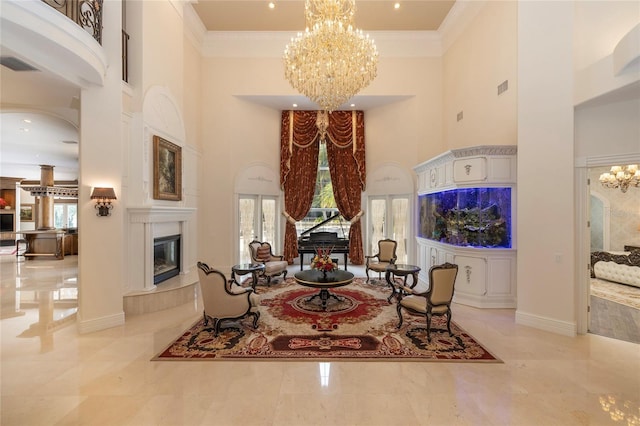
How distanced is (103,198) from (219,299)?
2.44 metres

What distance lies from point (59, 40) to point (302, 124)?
647cm

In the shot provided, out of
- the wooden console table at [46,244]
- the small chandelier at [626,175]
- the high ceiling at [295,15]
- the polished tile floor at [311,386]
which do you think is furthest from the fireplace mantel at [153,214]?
the small chandelier at [626,175]

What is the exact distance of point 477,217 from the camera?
5.69 m

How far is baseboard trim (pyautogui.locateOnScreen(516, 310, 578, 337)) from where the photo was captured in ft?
13.9

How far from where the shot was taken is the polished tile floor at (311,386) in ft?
8.40

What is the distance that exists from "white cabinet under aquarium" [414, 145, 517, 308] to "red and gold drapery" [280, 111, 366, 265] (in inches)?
142

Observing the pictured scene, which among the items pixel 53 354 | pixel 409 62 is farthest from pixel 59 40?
pixel 409 62

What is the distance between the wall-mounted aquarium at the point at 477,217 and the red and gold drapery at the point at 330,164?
11.2ft

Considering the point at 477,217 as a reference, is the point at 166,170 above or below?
above

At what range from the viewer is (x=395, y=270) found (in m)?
6.04

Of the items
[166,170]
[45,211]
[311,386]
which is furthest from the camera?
[45,211]

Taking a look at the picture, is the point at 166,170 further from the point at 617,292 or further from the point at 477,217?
the point at 617,292

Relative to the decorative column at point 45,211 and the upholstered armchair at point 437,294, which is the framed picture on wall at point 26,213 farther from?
the upholstered armchair at point 437,294

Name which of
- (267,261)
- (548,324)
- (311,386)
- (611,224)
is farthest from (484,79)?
(311,386)
